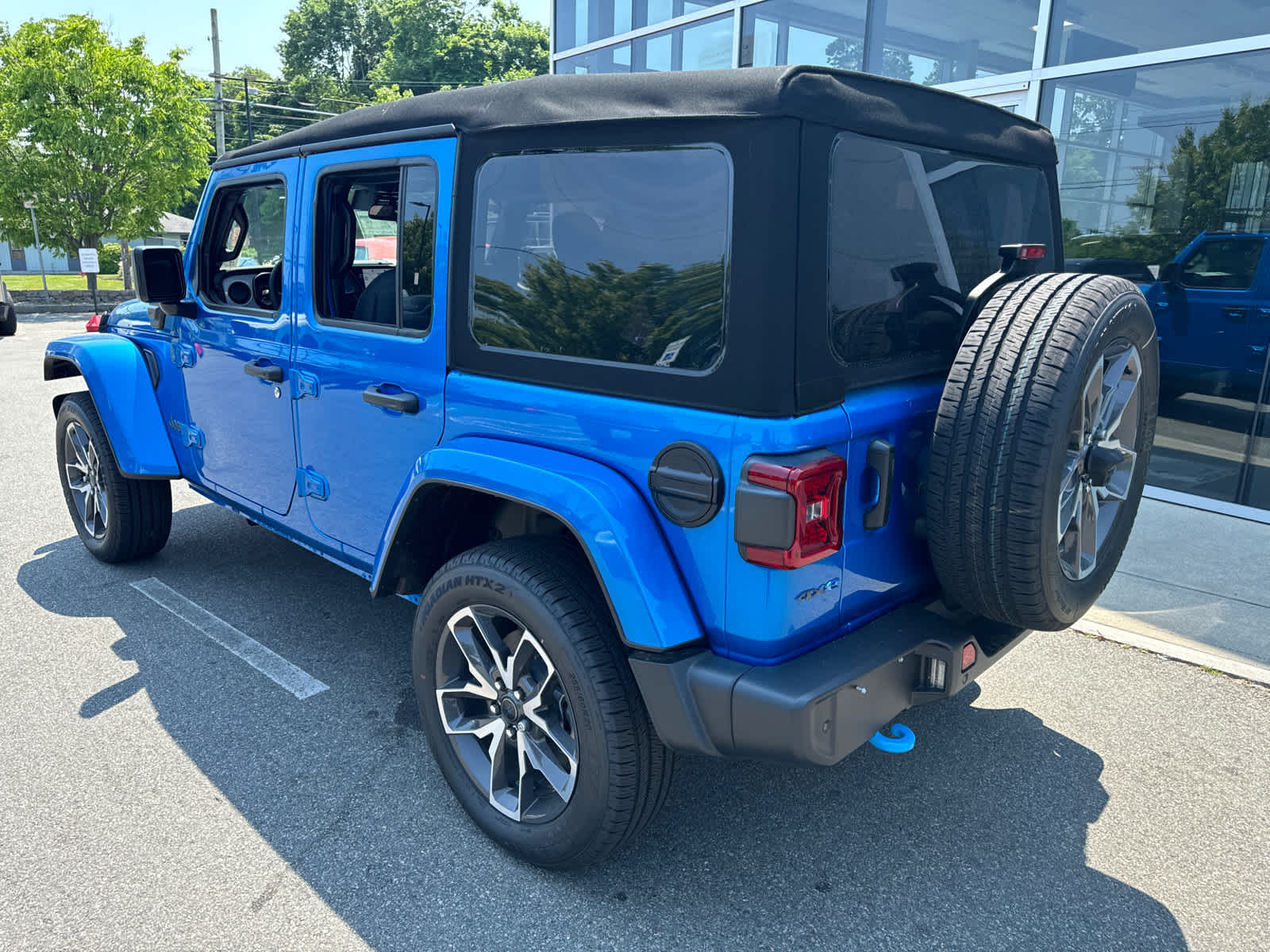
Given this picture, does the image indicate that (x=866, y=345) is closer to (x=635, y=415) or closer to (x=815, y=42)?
(x=635, y=415)

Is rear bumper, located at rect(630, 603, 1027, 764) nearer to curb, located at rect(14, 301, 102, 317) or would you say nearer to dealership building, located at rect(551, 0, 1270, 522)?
dealership building, located at rect(551, 0, 1270, 522)

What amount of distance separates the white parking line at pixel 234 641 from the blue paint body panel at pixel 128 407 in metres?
0.57

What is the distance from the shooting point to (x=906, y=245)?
2428 millimetres

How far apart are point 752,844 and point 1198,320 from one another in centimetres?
532

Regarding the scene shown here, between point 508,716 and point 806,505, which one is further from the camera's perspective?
point 508,716

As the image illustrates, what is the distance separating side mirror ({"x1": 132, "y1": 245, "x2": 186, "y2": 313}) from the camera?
12.5 feet

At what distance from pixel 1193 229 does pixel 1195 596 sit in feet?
9.86

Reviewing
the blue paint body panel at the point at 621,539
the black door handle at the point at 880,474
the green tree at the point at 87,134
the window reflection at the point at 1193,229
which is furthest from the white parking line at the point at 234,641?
the green tree at the point at 87,134

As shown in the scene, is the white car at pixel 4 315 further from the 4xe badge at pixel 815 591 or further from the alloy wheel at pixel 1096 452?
the alloy wheel at pixel 1096 452

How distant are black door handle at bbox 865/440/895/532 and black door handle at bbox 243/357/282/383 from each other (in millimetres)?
2157

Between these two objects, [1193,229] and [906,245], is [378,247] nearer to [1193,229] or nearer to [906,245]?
[906,245]

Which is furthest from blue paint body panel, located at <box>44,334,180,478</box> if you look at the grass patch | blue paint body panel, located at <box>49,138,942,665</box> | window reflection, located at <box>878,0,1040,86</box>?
the grass patch

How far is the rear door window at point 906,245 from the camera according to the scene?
2225 mm

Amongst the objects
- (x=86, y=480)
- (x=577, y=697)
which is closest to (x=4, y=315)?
(x=86, y=480)
